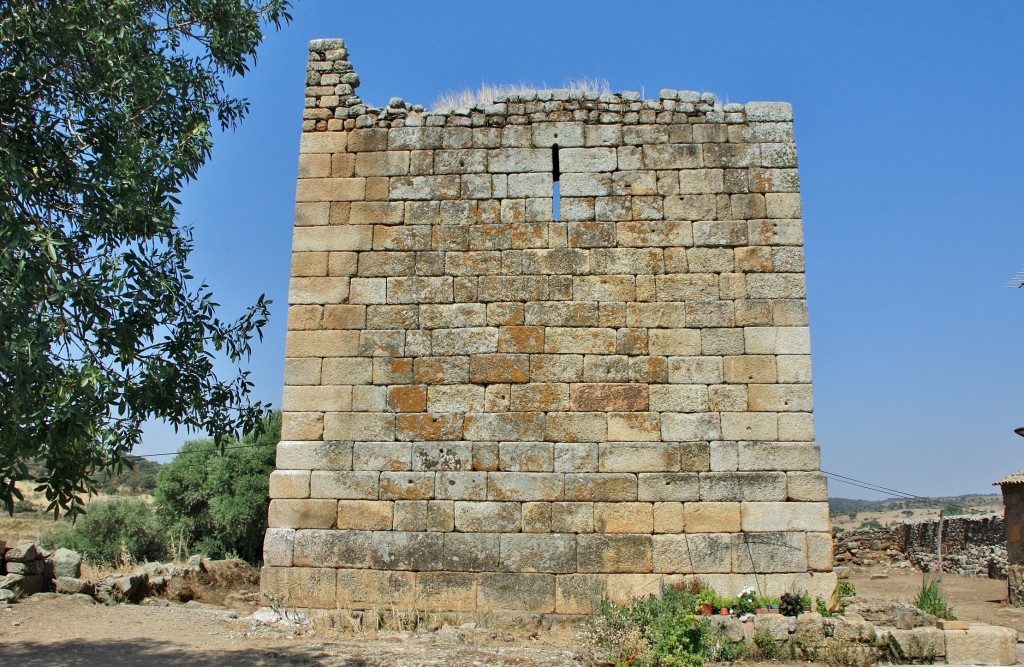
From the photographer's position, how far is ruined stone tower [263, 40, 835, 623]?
7.77 meters

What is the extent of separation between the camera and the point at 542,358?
8.11 m

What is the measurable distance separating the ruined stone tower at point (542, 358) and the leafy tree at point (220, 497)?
24.6 feet

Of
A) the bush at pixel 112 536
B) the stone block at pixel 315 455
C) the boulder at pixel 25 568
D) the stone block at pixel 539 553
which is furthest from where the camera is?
the bush at pixel 112 536

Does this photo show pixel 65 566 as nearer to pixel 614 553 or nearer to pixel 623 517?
pixel 614 553

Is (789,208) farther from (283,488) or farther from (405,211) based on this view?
(283,488)

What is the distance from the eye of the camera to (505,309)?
823 centimetres

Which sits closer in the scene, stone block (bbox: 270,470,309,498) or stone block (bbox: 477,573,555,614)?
stone block (bbox: 477,573,555,614)

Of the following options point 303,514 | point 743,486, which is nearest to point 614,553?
point 743,486

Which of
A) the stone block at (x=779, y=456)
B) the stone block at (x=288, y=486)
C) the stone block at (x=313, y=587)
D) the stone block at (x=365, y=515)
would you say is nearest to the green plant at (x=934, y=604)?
the stone block at (x=779, y=456)

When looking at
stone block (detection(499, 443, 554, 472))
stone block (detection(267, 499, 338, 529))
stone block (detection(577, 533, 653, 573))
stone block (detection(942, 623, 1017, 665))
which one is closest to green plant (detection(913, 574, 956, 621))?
stone block (detection(942, 623, 1017, 665))

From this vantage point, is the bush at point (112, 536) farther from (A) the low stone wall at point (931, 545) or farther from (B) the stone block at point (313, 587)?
(A) the low stone wall at point (931, 545)

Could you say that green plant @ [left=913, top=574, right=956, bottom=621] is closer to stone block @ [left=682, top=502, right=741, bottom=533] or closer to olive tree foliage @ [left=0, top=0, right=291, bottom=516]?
stone block @ [left=682, top=502, right=741, bottom=533]

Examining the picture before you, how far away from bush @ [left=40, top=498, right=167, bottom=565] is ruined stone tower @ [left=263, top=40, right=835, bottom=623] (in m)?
9.30

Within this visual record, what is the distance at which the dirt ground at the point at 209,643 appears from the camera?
21.8ft
